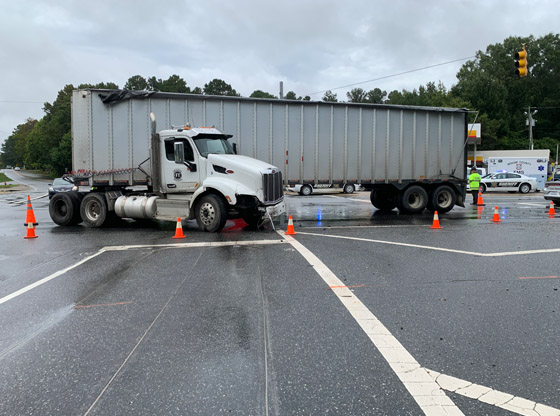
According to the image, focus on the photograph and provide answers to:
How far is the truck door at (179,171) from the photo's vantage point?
37.7 feet

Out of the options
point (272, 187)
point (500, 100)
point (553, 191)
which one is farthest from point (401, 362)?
point (500, 100)

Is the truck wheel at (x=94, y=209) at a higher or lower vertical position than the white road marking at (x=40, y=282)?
higher

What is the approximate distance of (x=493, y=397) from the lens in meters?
3.05

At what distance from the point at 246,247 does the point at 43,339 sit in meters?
5.23

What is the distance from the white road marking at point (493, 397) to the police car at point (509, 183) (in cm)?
3065

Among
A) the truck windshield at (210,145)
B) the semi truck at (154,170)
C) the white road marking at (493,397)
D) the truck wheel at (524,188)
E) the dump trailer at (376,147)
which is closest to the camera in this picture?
the white road marking at (493,397)

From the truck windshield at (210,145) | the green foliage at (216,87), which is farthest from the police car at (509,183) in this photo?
the green foliage at (216,87)

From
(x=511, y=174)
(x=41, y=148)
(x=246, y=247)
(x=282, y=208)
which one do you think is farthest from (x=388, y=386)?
(x=41, y=148)

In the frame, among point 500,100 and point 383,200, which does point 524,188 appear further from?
point 500,100

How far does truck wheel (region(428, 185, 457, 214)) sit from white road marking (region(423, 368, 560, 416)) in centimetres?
1327

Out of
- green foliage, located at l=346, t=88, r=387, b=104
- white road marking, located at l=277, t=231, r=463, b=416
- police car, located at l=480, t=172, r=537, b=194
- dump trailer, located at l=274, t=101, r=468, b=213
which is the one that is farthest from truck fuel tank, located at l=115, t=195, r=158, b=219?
green foliage, located at l=346, t=88, r=387, b=104

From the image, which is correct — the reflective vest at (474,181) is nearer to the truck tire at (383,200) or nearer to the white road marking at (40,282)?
the truck tire at (383,200)

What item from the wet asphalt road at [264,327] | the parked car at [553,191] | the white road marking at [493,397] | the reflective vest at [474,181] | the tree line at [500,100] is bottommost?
the white road marking at [493,397]

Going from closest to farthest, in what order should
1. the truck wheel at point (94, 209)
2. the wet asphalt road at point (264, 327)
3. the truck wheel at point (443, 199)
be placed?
the wet asphalt road at point (264, 327)
the truck wheel at point (94, 209)
the truck wheel at point (443, 199)
